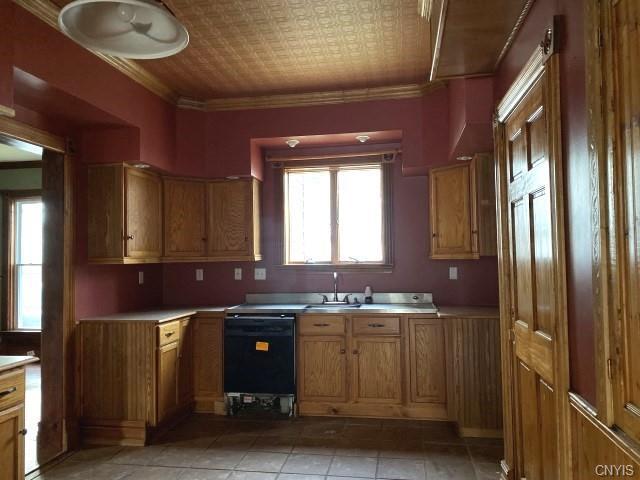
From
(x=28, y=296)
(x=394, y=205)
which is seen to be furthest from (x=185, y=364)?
(x=28, y=296)

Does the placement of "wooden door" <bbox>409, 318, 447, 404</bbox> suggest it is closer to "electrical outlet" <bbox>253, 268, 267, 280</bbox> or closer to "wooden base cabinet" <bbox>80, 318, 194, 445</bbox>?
"electrical outlet" <bbox>253, 268, 267, 280</bbox>

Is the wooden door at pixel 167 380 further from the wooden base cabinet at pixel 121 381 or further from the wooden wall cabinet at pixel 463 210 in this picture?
the wooden wall cabinet at pixel 463 210

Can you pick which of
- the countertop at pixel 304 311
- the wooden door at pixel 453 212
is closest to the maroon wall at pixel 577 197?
the countertop at pixel 304 311

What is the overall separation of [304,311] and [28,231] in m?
4.42

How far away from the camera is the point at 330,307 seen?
12.8 ft

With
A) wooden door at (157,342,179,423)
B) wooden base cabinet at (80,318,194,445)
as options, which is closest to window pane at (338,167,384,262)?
wooden door at (157,342,179,423)

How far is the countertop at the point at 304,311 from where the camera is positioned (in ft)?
10.9

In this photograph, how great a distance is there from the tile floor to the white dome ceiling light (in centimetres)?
238

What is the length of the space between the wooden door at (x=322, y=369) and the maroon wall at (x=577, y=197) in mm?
2289

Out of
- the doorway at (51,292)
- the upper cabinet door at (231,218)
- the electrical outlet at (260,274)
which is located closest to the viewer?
the doorway at (51,292)

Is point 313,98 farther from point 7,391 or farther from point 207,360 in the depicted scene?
point 7,391

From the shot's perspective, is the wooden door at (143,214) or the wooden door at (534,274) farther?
the wooden door at (143,214)

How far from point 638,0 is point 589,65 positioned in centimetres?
23

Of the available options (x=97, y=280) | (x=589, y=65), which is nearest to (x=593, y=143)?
(x=589, y=65)
